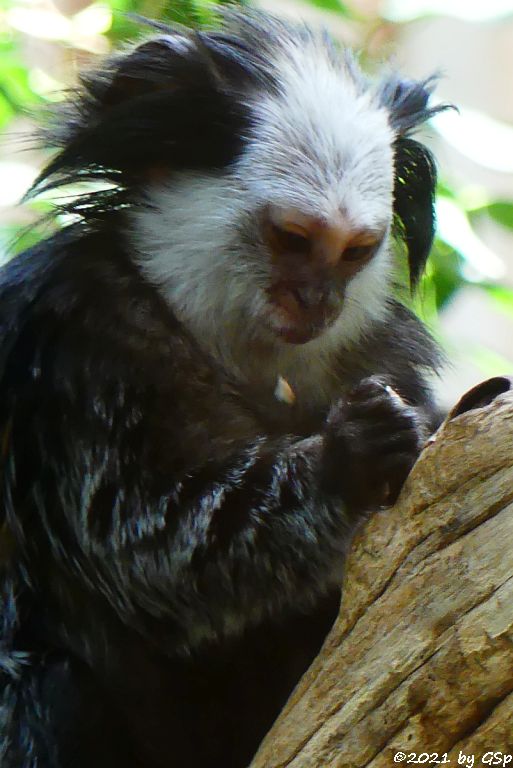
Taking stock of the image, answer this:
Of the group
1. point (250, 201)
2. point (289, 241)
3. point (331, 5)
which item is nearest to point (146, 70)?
point (250, 201)

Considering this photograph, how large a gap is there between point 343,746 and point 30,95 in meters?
2.84

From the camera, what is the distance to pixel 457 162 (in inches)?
287

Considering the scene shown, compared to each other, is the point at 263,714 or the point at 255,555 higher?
the point at 255,555

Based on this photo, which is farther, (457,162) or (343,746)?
(457,162)

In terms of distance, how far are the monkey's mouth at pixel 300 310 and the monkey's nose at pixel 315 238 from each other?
0.22 ft

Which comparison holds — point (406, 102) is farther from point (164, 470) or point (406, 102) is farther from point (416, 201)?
point (164, 470)

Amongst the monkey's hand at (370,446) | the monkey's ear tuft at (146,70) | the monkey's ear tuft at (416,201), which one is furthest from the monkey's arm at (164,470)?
the monkey's ear tuft at (416,201)

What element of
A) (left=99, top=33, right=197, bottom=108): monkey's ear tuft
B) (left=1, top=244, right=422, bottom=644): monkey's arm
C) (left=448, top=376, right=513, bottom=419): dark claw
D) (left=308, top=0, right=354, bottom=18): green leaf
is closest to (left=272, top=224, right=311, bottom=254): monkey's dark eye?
(left=1, top=244, right=422, bottom=644): monkey's arm

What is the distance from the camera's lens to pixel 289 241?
262 cm

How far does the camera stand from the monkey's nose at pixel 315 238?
257cm

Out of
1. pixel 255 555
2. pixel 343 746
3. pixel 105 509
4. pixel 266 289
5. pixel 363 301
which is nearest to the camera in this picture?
pixel 343 746

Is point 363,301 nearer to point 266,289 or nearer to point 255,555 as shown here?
point 266,289

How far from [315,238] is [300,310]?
0.60 ft

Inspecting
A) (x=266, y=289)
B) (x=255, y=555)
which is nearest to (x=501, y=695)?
(x=255, y=555)
